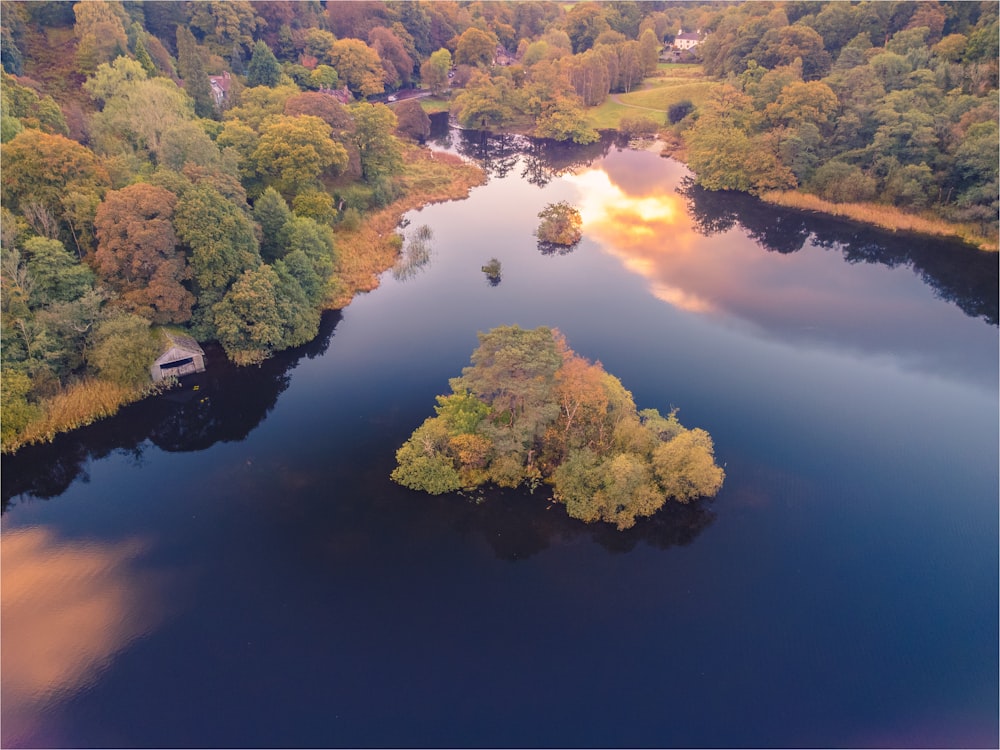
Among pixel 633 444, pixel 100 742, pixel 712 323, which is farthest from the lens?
pixel 712 323

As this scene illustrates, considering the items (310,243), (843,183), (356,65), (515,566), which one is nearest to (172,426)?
(310,243)

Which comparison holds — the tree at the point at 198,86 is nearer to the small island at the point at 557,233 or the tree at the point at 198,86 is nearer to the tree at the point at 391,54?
the tree at the point at 391,54

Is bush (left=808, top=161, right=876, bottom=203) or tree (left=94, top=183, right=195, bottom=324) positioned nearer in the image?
tree (left=94, top=183, right=195, bottom=324)

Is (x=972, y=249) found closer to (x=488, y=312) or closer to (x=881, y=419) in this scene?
(x=881, y=419)

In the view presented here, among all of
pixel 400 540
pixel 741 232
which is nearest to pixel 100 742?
pixel 400 540

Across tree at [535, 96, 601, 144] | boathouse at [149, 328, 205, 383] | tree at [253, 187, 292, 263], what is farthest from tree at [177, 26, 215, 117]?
tree at [535, 96, 601, 144]

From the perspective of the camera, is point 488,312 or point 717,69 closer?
point 488,312

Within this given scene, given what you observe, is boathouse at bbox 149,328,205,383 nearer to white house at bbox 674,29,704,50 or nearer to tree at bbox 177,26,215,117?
tree at bbox 177,26,215,117
